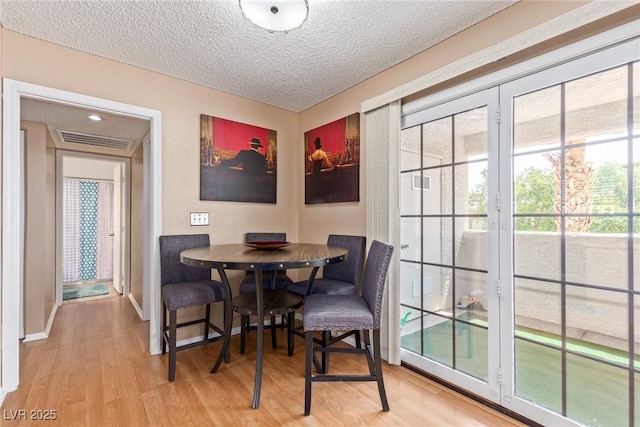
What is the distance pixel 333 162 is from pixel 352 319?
171cm

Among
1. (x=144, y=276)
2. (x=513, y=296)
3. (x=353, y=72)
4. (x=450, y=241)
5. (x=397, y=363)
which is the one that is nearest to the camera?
(x=513, y=296)

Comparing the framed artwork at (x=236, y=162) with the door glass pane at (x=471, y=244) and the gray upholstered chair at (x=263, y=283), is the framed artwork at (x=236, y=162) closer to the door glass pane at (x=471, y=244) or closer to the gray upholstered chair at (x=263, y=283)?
the gray upholstered chair at (x=263, y=283)

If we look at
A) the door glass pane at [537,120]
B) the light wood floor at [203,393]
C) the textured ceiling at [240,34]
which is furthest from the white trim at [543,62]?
the light wood floor at [203,393]

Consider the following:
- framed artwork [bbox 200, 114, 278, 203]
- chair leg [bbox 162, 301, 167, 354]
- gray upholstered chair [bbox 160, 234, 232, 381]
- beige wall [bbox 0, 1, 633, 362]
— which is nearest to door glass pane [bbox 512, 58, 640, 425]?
beige wall [bbox 0, 1, 633, 362]

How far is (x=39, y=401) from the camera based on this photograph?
72.3 inches

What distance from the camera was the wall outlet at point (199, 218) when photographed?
8.99ft

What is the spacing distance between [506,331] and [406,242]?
2.96ft

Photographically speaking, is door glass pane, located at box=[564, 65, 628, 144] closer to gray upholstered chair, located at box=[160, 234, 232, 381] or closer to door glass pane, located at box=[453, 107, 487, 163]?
door glass pane, located at box=[453, 107, 487, 163]

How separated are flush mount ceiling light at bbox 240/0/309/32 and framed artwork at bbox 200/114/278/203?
4.72 feet

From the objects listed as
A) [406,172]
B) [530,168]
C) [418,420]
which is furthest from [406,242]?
[418,420]

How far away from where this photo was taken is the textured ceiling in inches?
69.1

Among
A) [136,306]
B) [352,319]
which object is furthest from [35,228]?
[352,319]

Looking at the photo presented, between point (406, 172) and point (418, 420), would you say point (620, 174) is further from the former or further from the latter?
point (418, 420)

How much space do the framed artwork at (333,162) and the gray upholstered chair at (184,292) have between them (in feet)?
4.05
